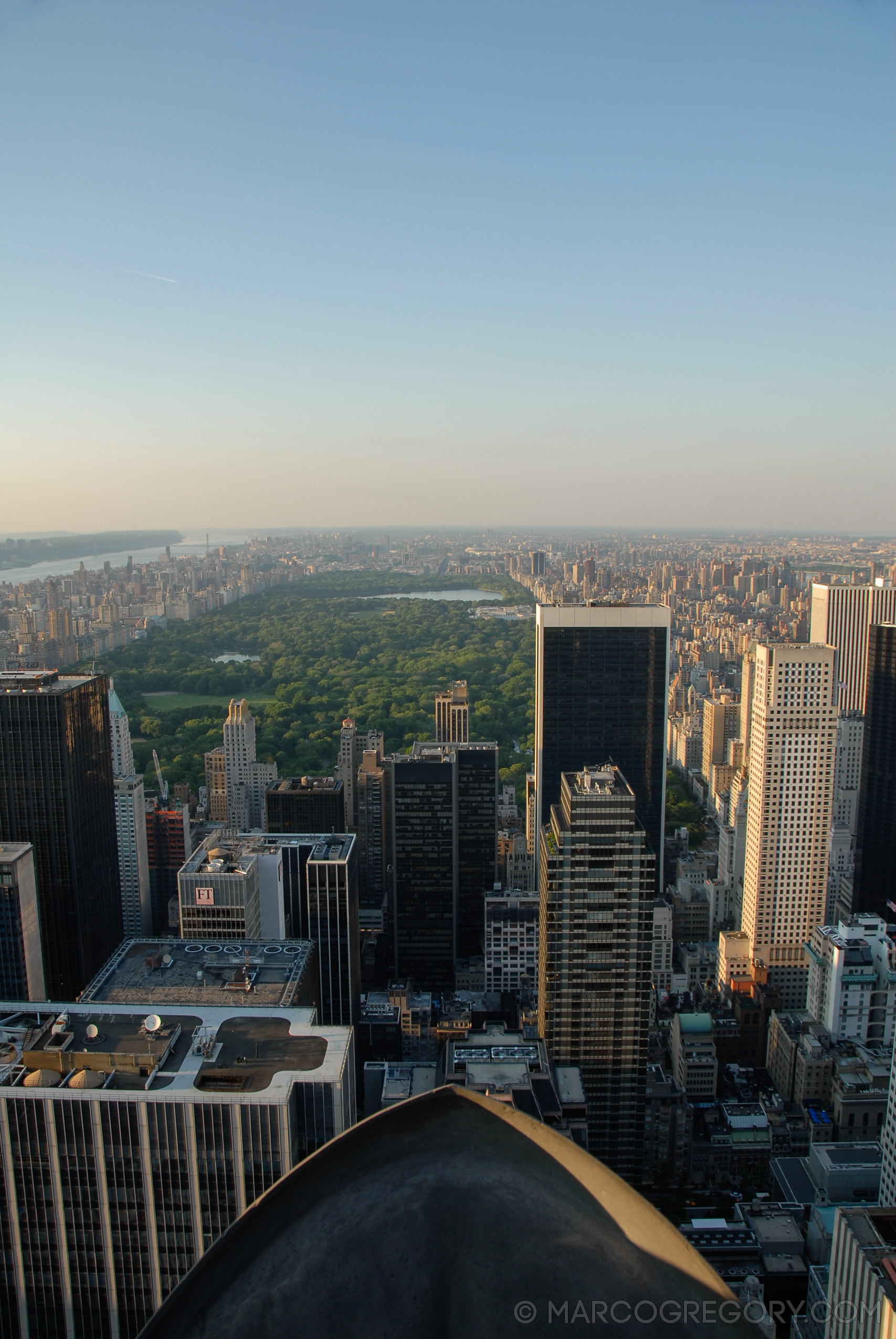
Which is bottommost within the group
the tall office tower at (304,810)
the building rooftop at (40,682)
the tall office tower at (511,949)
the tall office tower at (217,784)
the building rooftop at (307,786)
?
the tall office tower at (511,949)

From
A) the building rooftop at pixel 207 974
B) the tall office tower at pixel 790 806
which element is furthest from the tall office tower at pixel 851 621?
the building rooftop at pixel 207 974

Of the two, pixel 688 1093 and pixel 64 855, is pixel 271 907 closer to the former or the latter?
pixel 64 855

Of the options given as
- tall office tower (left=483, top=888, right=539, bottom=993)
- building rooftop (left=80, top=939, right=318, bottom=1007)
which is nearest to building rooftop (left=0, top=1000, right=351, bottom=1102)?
building rooftop (left=80, top=939, right=318, bottom=1007)

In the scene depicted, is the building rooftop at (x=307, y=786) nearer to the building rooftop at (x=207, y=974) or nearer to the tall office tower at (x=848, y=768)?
the building rooftop at (x=207, y=974)

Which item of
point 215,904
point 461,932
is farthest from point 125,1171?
point 461,932

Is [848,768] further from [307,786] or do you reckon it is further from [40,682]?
[40,682]

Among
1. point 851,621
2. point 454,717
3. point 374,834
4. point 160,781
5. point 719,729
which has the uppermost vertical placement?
point 851,621
